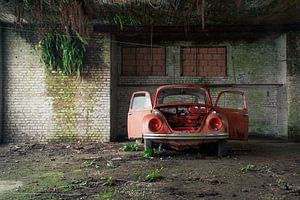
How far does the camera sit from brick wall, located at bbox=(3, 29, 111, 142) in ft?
35.7

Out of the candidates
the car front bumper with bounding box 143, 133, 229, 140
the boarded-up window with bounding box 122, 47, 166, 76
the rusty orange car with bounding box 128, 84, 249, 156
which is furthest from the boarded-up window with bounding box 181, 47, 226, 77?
the car front bumper with bounding box 143, 133, 229, 140

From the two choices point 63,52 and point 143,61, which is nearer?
point 63,52

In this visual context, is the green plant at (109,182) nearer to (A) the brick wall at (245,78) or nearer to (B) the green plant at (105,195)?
(B) the green plant at (105,195)

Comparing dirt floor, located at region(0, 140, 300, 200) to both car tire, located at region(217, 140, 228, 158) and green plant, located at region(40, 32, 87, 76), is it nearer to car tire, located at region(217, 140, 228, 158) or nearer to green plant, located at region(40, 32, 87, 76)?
car tire, located at region(217, 140, 228, 158)

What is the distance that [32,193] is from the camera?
4332 mm

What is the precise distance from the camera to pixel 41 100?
35.8 feet

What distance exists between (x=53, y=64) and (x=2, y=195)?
23.0 ft

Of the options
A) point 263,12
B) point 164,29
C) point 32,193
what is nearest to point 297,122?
point 263,12

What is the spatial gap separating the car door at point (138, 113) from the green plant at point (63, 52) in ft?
9.91

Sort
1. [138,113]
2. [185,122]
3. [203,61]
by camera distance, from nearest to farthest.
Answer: [185,122]
[138,113]
[203,61]

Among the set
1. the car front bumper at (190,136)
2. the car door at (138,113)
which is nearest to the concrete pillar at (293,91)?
the car front bumper at (190,136)

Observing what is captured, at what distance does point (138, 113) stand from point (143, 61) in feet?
16.9

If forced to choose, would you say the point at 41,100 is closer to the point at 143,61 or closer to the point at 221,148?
the point at 143,61

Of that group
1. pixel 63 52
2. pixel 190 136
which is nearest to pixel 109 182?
pixel 190 136
